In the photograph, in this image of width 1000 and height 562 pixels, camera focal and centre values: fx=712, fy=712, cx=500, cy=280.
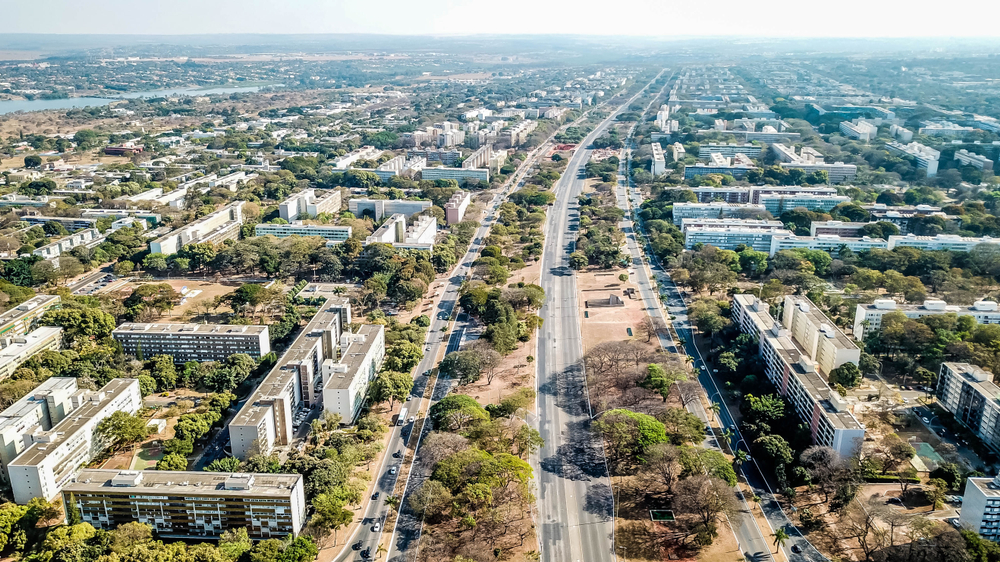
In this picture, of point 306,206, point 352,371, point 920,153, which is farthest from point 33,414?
point 920,153

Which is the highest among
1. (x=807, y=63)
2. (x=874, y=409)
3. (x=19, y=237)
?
(x=807, y=63)

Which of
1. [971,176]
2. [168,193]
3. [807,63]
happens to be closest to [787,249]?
[971,176]

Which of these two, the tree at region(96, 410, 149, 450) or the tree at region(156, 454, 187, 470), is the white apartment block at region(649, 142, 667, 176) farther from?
the tree at region(156, 454, 187, 470)

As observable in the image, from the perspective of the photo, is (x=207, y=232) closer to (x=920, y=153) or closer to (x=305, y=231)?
(x=305, y=231)

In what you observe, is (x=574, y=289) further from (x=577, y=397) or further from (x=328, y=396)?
(x=328, y=396)

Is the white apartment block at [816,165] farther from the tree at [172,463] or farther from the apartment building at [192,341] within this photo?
the tree at [172,463]

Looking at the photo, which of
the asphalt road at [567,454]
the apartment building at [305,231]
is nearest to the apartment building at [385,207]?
the apartment building at [305,231]
